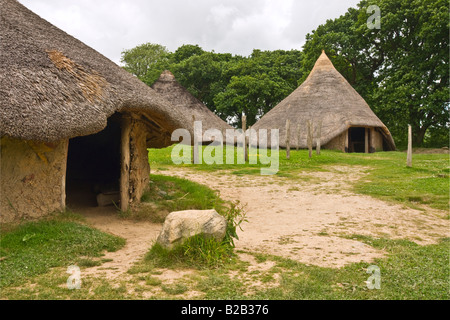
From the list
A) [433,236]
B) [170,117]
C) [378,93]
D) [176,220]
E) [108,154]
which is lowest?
[433,236]

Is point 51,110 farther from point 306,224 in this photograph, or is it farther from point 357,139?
point 357,139

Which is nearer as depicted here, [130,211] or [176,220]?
[176,220]

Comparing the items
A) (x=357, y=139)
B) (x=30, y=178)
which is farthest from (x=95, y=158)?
(x=357, y=139)

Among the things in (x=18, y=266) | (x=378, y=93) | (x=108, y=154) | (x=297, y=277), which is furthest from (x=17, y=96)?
(x=378, y=93)

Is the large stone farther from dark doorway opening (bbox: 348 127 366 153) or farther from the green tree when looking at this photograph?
the green tree

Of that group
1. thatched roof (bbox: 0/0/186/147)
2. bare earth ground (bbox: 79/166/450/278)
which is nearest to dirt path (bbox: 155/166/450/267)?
bare earth ground (bbox: 79/166/450/278)

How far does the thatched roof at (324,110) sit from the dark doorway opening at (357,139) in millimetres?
1527

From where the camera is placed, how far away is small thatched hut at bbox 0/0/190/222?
207 inches

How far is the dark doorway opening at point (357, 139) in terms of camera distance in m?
23.2

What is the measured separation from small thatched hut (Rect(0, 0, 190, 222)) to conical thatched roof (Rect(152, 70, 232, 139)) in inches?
549

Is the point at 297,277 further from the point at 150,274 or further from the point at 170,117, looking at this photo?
the point at 170,117
